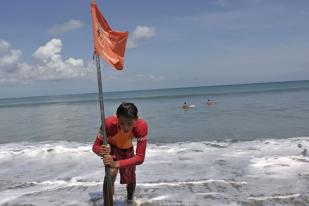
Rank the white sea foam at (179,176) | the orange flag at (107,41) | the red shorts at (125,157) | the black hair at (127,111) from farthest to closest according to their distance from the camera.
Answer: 1. the white sea foam at (179,176)
2. the red shorts at (125,157)
3. the black hair at (127,111)
4. the orange flag at (107,41)

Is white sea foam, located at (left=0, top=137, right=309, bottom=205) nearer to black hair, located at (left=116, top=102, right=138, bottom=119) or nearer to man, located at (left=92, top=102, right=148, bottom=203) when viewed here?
man, located at (left=92, top=102, right=148, bottom=203)

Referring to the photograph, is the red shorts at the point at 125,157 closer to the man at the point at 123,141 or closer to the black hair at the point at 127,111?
the man at the point at 123,141

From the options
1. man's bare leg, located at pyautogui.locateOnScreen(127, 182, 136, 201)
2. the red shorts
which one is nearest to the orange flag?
the red shorts

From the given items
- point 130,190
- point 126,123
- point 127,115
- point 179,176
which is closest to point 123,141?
point 126,123

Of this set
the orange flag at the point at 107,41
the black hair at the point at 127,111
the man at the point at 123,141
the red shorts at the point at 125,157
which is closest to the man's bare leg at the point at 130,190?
the man at the point at 123,141

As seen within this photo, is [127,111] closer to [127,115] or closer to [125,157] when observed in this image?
[127,115]

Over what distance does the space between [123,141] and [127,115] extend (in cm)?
80

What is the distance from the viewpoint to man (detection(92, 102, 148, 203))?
16.8ft

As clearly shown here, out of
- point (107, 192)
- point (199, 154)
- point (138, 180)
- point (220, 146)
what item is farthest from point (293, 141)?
point (107, 192)

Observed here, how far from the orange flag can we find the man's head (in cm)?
51

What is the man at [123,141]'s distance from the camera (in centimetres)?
513

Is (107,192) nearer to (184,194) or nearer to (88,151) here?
(184,194)

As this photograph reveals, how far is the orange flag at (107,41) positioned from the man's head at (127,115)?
0.51 m

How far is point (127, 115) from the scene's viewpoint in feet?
16.9
